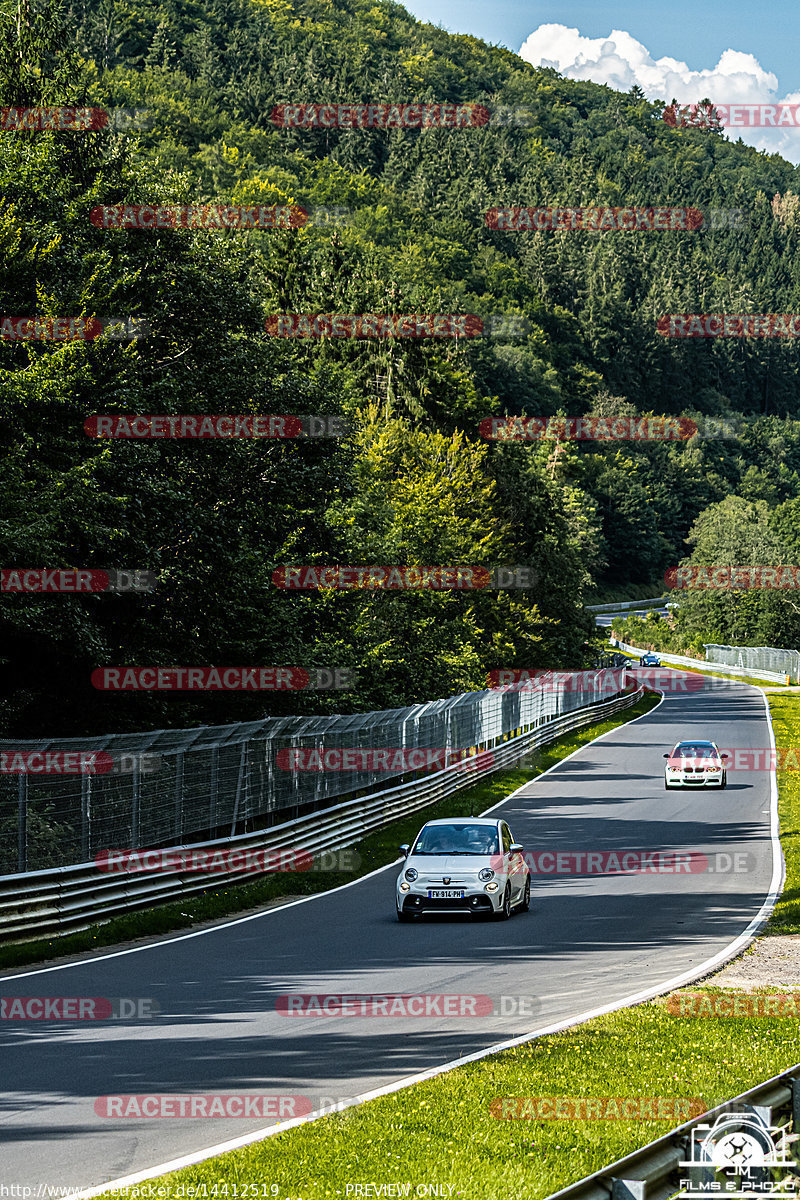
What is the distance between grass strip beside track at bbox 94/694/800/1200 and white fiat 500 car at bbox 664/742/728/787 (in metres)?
26.2

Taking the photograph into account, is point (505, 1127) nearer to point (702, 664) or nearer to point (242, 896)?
point (242, 896)

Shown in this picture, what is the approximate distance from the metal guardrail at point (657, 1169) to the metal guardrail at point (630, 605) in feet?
506

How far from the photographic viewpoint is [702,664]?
386ft

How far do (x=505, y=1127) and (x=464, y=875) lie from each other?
35.0ft

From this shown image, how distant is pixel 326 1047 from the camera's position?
10.4 meters

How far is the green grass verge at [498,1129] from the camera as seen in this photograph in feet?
23.2

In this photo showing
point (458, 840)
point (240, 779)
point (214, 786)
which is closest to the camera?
point (458, 840)

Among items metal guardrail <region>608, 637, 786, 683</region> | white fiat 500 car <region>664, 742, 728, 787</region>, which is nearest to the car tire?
white fiat 500 car <region>664, 742, 728, 787</region>

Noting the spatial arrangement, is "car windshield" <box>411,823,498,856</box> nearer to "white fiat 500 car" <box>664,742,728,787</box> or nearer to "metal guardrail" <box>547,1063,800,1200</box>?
"metal guardrail" <box>547,1063,800,1200</box>

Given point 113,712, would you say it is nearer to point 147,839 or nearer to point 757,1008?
point 147,839

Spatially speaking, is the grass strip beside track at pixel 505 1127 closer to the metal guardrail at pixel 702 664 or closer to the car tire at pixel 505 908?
the car tire at pixel 505 908

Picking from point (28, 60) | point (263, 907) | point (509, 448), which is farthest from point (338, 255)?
point (263, 907)

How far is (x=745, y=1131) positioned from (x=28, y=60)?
32555 mm

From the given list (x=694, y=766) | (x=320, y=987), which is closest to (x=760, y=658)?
(x=694, y=766)
